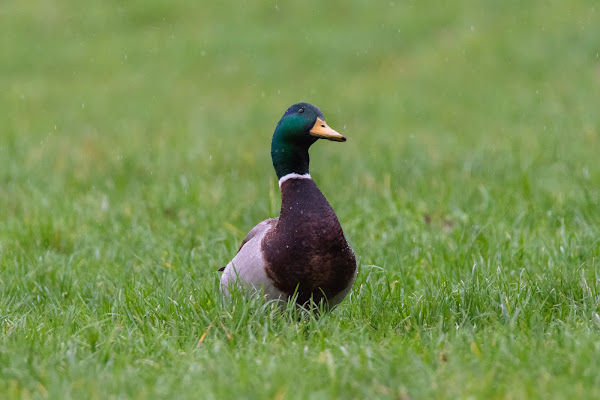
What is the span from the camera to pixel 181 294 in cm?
403

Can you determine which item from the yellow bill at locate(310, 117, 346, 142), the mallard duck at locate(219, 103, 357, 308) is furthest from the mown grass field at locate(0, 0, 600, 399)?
the yellow bill at locate(310, 117, 346, 142)

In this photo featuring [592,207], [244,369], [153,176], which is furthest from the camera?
[153,176]

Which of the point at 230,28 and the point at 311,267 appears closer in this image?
the point at 311,267

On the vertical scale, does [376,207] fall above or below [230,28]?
below

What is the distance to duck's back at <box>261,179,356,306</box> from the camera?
3.66 meters

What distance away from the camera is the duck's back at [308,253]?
12.0ft

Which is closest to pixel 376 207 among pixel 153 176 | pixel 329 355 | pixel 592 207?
pixel 592 207

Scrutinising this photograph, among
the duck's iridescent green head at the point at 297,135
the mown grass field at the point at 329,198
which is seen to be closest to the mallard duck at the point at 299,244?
the duck's iridescent green head at the point at 297,135

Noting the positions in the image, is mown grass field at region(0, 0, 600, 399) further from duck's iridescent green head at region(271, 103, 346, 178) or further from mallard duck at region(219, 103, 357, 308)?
duck's iridescent green head at region(271, 103, 346, 178)

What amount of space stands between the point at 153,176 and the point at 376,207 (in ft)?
7.47

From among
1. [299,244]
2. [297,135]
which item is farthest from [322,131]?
[299,244]

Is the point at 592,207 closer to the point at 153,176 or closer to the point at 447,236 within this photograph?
the point at 447,236

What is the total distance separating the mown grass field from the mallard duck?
0.15 meters

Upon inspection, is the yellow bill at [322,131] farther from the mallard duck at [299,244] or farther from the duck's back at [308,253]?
the duck's back at [308,253]
